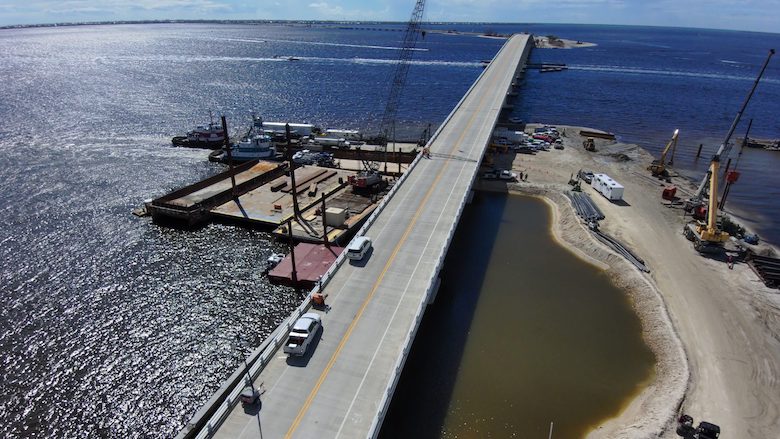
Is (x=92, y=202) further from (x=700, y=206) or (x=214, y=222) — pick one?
(x=700, y=206)

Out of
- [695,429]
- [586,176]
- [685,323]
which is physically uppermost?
[586,176]

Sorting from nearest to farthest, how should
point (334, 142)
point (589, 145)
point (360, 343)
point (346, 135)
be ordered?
point (360, 343)
point (334, 142)
point (589, 145)
point (346, 135)

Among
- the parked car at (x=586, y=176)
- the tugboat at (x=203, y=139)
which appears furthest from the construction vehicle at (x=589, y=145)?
the tugboat at (x=203, y=139)

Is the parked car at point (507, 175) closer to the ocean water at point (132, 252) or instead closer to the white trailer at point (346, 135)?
the ocean water at point (132, 252)

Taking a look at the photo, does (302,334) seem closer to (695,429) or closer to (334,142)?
(695,429)

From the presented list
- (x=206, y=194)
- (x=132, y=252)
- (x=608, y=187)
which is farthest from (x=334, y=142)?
(x=608, y=187)

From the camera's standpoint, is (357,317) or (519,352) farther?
(519,352)
